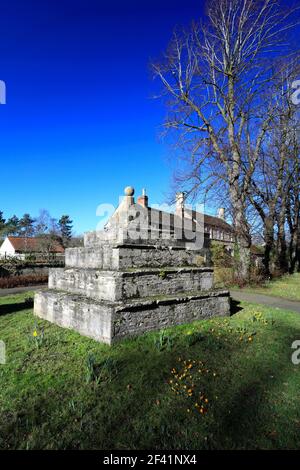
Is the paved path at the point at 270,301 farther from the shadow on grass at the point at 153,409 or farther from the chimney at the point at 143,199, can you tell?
the chimney at the point at 143,199

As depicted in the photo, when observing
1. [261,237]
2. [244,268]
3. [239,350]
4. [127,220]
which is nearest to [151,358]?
[239,350]

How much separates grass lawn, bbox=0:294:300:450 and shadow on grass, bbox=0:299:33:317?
2.67 meters

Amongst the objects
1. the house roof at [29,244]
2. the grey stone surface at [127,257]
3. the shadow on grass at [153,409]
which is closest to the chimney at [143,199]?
the grey stone surface at [127,257]

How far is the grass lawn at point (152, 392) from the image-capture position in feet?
9.22

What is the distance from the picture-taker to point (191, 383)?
381cm

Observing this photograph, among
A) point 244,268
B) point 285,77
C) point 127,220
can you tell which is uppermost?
point 285,77

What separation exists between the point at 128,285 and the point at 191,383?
2218 millimetres

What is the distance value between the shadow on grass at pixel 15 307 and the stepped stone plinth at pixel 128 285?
4.94 ft

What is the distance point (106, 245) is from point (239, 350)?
138 inches

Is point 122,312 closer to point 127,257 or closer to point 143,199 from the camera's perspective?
point 127,257

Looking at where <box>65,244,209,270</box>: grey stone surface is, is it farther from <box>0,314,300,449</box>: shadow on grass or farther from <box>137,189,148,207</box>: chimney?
<box>137,189,148,207</box>: chimney

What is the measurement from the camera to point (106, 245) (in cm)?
608

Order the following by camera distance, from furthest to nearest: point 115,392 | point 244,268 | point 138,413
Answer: point 244,268, point 115,392, point 138,413

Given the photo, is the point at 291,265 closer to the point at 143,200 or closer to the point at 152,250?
the point at 143,200
